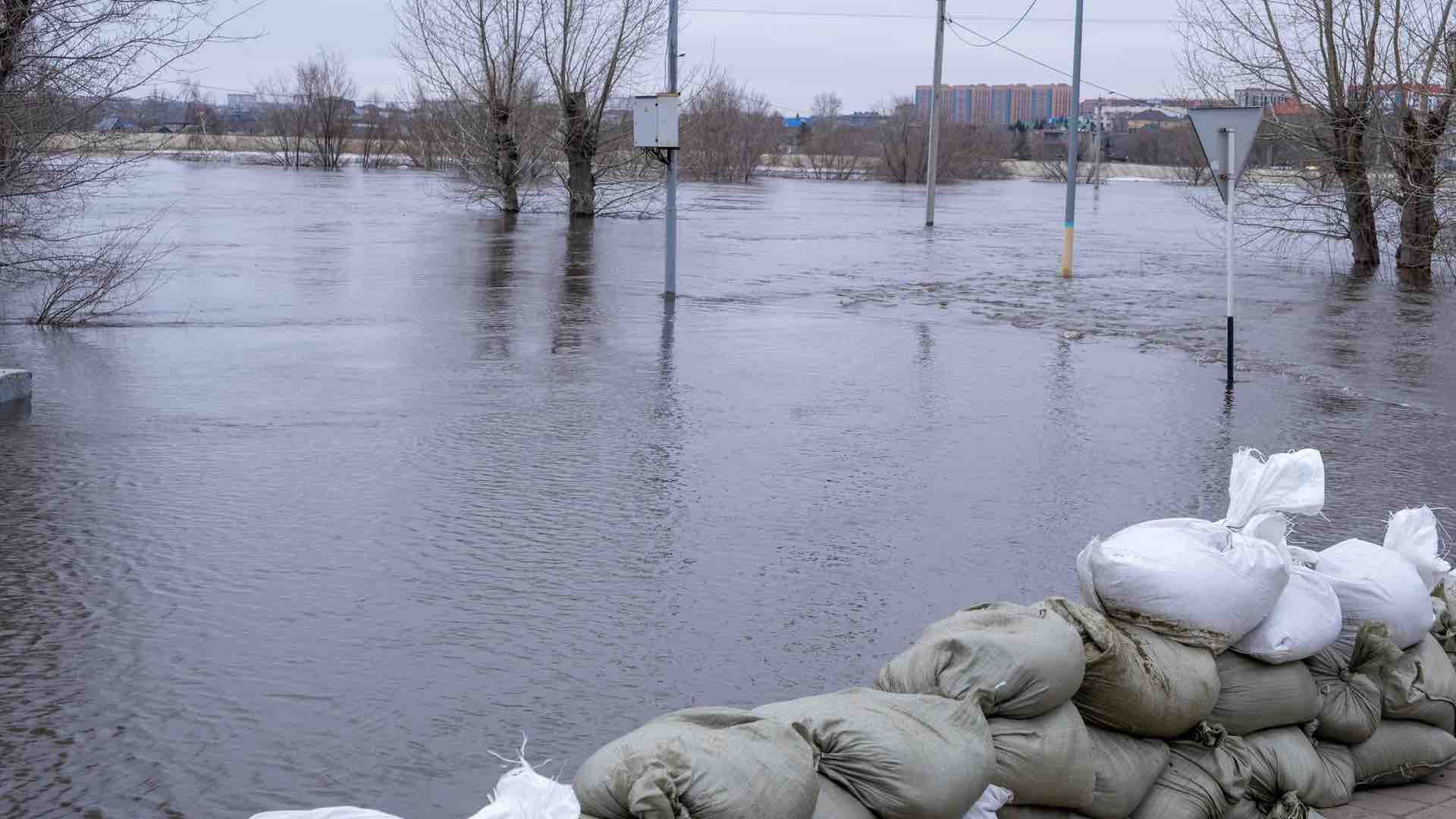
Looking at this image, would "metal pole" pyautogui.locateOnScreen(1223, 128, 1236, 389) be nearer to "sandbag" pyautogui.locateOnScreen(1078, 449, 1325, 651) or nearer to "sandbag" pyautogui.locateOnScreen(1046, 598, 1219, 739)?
"sandbag" pyautogui.locateOnScreen(1078, 449, 1325, 651)

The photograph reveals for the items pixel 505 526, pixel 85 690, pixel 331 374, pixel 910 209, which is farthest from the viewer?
pixel 910 209

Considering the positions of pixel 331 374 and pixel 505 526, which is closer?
pixel 505 526

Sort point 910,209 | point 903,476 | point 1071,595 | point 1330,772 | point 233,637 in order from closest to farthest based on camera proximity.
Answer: point 1330,772 < point 233,637 < point 1071,595 < point 903,476 < point 910,209

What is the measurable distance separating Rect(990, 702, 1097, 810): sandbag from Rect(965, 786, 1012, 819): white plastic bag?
31 millimetres

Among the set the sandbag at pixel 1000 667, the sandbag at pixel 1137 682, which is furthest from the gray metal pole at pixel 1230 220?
the sandbag at pixel 1000 667

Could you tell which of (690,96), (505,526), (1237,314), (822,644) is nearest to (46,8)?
(505,526)

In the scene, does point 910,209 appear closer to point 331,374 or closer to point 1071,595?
point 331,374

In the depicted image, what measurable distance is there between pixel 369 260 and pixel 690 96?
16484 mm

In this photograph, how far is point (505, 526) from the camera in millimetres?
6898

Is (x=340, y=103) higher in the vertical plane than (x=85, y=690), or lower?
higher

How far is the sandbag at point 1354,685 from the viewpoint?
4.34 m

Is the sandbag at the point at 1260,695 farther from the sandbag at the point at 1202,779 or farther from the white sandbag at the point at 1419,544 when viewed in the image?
the white sandbag at the point at 1419,544

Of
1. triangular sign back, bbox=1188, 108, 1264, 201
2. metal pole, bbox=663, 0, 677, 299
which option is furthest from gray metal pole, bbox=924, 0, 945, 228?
triangular sign back, bbox=1188, 108, 1264, 201

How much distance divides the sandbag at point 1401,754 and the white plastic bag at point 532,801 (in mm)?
2705
